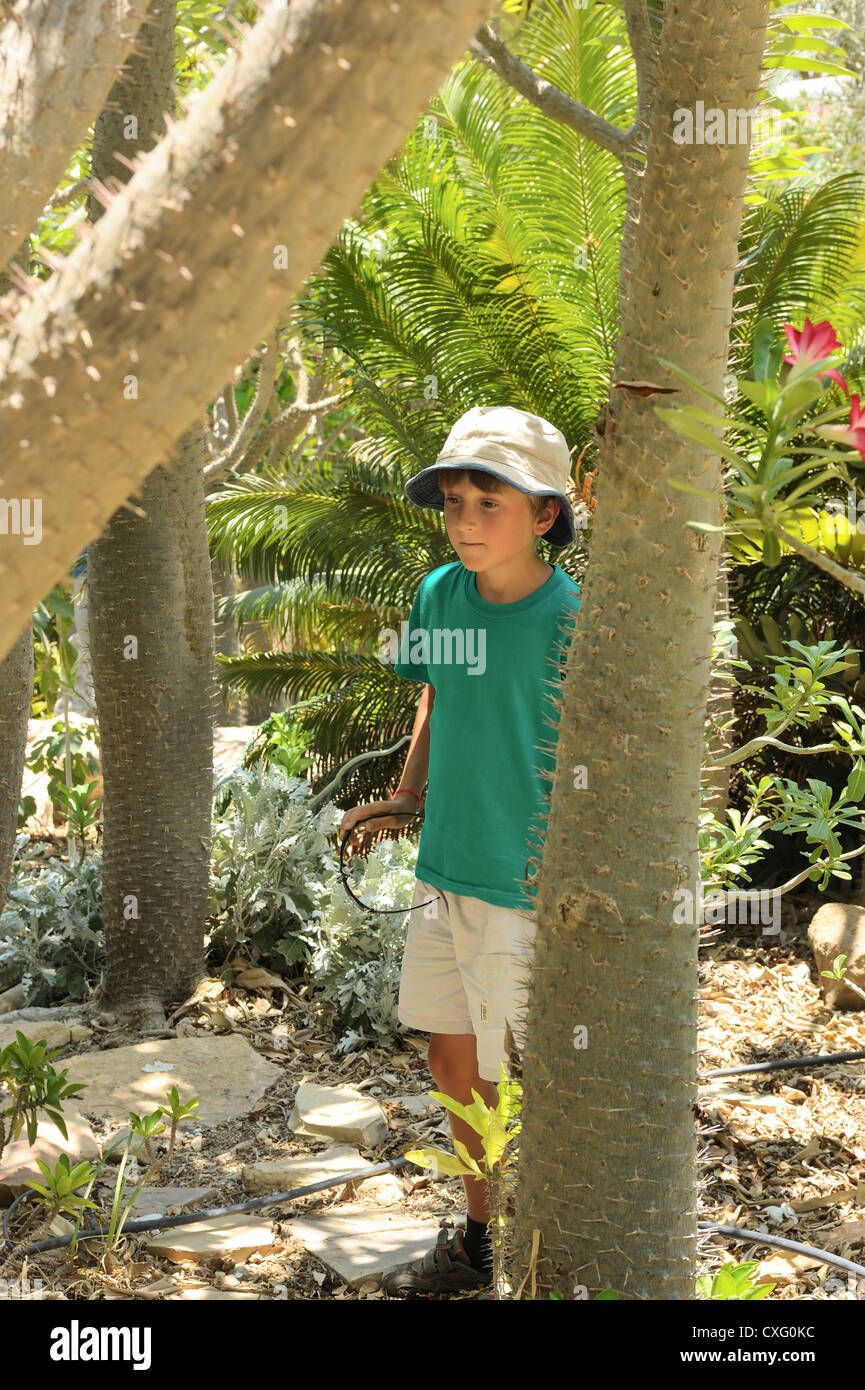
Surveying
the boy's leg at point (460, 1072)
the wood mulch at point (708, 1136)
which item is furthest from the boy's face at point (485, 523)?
the boy's leg at point (460, 1072)

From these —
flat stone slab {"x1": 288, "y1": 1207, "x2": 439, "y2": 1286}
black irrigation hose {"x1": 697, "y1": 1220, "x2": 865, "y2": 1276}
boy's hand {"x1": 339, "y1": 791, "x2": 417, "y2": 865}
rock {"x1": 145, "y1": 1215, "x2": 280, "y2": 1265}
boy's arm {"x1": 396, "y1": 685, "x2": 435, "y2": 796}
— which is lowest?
flat stone slab {"x1": 288, "y1": 1207, "x2": 439, "y2": 1286}

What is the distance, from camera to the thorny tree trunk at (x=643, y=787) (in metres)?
1.66

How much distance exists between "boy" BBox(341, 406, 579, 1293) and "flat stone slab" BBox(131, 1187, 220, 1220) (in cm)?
62

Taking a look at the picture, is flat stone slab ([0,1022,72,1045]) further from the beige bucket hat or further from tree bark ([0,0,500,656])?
tree bark ([0,0,500,656])

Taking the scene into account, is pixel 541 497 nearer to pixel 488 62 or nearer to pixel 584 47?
pixel 488 62

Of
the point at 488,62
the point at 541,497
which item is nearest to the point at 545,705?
the point at 541,497

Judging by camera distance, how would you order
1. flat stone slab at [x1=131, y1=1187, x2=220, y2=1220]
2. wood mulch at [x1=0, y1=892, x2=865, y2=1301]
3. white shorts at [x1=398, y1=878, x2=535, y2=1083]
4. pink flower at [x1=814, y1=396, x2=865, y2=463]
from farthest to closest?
flat stone slab at [x1=131, y1=1187, x2=220, y2=1220] < wood mulch at [x1=0, y1=892, x2=865, y2=1301] < white shorts at [x1=398, y1=878, x2=535, y2=1083] < pink flower at [x1=814, y1=396, x2=865, y2=463]

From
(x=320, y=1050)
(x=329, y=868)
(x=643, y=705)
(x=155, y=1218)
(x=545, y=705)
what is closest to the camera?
(x=643, y=705)

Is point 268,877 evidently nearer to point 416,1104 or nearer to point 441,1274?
point 416,1104

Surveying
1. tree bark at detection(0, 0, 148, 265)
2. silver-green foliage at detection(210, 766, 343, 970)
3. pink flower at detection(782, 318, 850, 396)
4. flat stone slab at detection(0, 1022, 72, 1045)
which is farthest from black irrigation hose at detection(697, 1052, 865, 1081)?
tree bark at detection(0, 0, 148, 265)

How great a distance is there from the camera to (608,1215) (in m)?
1.77

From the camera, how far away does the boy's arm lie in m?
2.71

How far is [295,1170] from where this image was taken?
3004 mm

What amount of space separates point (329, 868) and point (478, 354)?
2.41m
